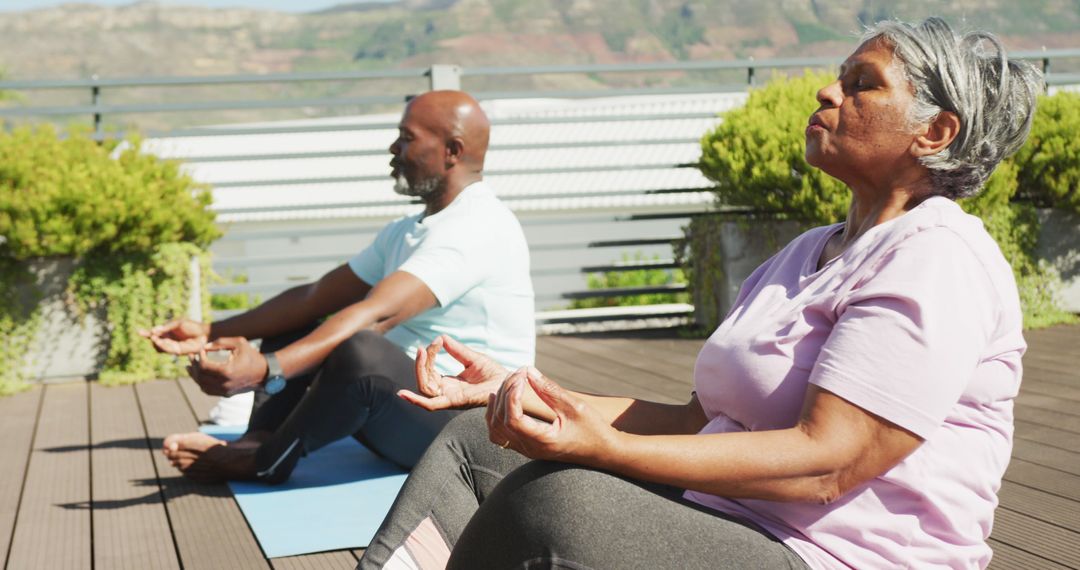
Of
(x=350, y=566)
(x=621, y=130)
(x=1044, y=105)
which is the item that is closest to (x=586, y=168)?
(x=1044, y=105)

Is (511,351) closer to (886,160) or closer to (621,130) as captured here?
(886,160)

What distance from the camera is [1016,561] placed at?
2.65 metres

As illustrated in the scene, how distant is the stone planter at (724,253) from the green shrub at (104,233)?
277 centimetres

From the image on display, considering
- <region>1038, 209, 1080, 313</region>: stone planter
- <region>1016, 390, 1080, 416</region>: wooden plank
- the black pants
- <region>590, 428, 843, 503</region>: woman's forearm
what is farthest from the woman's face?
<region>1038, 209, 1080, 313</region>: stone planter

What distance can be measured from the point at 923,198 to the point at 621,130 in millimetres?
20197

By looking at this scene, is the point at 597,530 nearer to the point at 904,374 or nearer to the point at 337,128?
the point at 904,374

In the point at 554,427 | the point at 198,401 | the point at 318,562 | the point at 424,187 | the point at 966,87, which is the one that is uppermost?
the point at 966,87

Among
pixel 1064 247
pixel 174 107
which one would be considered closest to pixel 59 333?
pixel 174 107

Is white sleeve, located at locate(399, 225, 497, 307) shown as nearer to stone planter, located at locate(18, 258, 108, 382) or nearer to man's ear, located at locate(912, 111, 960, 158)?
man's ear, located at locate(912, 111, 960, 158)

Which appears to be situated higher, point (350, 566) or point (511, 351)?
point (511, 351)

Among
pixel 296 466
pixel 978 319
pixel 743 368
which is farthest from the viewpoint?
pixel 296 466

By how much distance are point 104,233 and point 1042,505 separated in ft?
14.2

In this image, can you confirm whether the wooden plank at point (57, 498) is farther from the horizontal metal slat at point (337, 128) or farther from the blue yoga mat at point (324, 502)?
the horizontal metal slat at point (337, 128)

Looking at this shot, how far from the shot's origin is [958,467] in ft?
5.24
